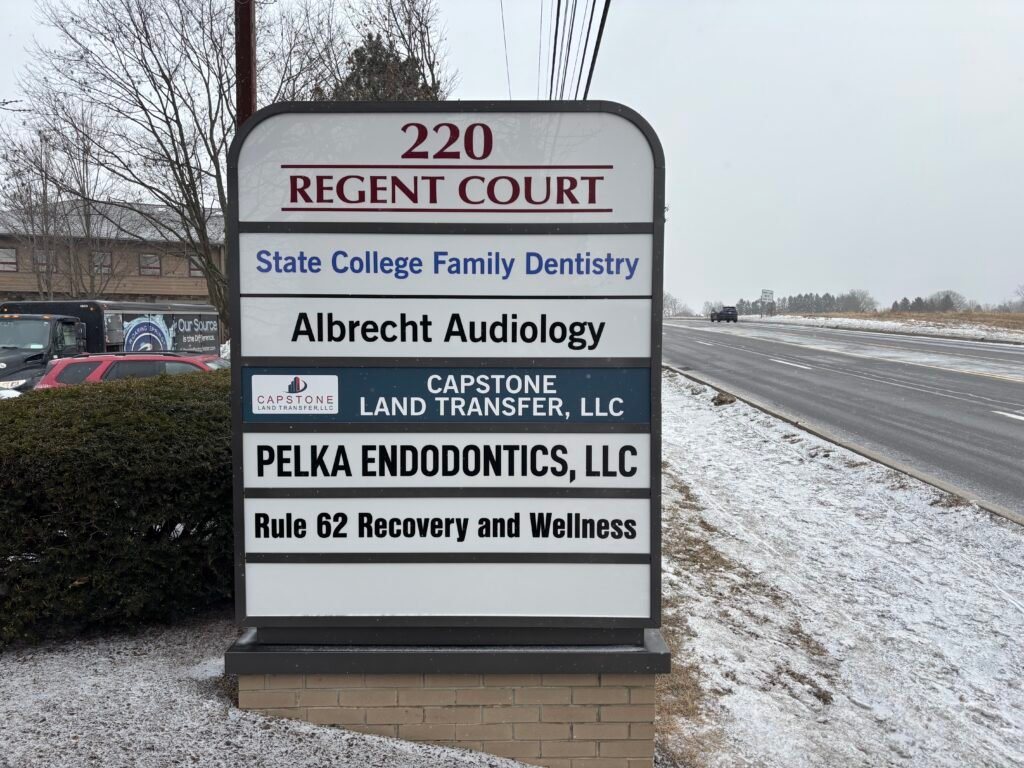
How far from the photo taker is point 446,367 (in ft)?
11.5

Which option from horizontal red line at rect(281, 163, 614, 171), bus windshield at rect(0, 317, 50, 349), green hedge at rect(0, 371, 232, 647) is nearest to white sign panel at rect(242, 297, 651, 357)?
horizontal red line at rect(281, 163, 614, 171)

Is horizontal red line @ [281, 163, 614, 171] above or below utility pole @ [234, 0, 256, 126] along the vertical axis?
below

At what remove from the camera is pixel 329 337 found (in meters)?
Answer: 3.50

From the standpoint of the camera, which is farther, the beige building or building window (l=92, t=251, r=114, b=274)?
building window (l=92, t=251, r=114, b=274)

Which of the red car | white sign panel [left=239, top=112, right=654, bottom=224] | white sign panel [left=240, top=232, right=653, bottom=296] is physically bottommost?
the red car

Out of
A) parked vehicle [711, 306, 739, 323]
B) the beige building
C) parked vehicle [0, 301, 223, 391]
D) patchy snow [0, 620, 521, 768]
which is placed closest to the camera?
patchy snow [0, 620, 521, 768]

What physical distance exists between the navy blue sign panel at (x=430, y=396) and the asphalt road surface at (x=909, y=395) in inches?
275

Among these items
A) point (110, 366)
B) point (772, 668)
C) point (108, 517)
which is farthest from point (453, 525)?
point (110, 366)

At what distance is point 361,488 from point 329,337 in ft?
2.28

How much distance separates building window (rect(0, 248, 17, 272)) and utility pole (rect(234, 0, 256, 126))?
1905 inches

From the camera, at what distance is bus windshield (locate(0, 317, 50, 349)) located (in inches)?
719

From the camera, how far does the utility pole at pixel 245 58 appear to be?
21.9 ft

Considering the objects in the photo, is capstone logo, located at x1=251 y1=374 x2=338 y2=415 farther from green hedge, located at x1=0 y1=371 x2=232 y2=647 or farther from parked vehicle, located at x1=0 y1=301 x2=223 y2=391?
parked vehicle, located at x1=0 y1=301 x2=223 y2=391

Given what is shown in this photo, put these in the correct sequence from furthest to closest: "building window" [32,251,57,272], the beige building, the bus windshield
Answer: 1. the beige building
2. "building window" [32,251,57,272]
3. the bus windshield
